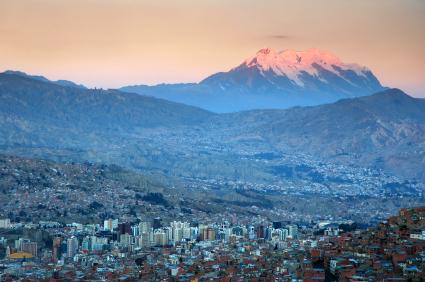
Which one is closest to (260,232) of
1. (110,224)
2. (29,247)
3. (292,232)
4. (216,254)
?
(292,232)

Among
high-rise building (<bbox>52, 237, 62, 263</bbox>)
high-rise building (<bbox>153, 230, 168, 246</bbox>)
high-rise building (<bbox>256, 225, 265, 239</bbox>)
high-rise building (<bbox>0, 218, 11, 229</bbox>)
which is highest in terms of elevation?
high-rise building (<bbox>0, 218, 11, 229</bbox>)

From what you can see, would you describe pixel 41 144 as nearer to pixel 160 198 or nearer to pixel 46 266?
pixel 160 198

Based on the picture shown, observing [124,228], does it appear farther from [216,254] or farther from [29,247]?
[216,254]

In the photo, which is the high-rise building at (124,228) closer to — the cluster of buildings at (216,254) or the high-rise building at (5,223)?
the cluster of buildings at (216,254)

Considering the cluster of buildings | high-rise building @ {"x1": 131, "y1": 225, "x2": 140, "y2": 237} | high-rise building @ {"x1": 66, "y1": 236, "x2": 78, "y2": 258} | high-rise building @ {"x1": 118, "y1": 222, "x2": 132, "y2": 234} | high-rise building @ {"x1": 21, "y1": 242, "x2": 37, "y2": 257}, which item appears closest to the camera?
the cluster of buildings

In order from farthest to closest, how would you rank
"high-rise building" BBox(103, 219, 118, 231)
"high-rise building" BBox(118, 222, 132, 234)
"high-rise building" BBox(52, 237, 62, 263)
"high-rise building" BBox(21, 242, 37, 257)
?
"high-rise building" BBox(103, 219, 118, 231), "high-rise building" BBox(118, 222, 132, 234), "high-rise building" BBox(21, 242, 37, 257), "high-rise building" BBox(52, 237, 62, 263)

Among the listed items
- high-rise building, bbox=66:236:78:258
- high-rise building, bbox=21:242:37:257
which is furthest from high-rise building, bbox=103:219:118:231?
high-rise building, bbox=21:242:37:257

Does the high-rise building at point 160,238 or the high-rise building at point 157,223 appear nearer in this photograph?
the high-rise building at point 160,238

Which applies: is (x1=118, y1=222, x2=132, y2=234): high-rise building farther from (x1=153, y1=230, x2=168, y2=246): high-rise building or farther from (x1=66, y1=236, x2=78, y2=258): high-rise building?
(x1=66, y1=236, x2=78, y2=258): high-rise building

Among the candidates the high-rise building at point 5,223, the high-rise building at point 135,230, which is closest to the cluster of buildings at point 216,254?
the high-rise building at point 135,230
